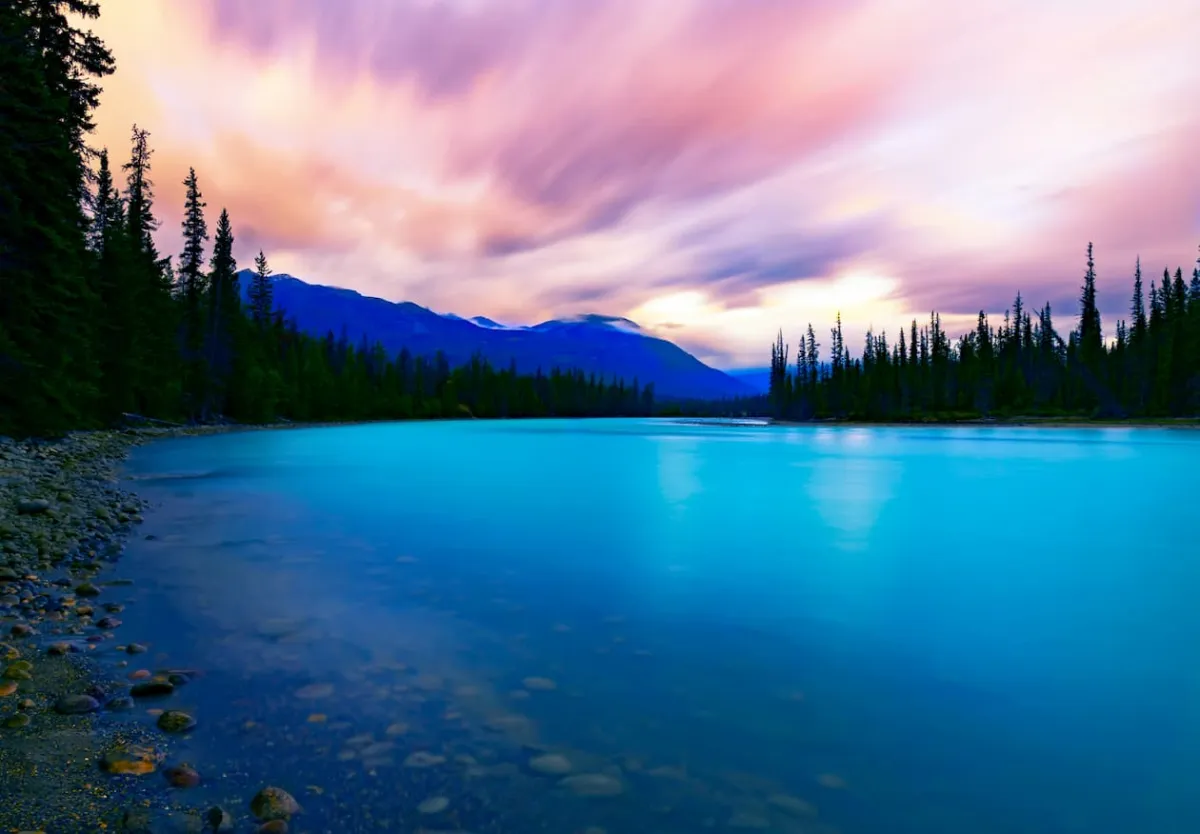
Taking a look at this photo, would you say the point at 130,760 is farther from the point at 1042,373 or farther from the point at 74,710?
the point at 1042,373

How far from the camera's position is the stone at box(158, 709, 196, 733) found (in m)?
5.76

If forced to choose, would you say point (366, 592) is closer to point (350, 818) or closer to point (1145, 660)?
point (350, 818)

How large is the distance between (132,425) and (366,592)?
178 feet

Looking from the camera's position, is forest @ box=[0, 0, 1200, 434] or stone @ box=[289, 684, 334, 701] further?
forest @ box=[0, 0, 1200, 434]

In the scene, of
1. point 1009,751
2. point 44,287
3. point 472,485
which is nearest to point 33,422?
point 44,287

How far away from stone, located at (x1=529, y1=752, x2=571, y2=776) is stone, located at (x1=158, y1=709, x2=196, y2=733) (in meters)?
3.04

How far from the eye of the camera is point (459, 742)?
231 inches

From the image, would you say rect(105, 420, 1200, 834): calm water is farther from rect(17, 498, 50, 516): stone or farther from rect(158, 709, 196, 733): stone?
rect(17, 498, 50, 516): stone

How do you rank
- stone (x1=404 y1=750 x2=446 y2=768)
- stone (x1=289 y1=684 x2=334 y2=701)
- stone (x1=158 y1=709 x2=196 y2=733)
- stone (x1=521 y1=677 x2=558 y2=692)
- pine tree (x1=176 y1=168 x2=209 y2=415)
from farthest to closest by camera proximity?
pine tree (x1=176 y1=168 x2=209 y2=415) < stone (x1=521 y1=677 x2=558 y2=692) < stone (x1=289 y1=684 x2=334 y2=701) < stone (x1=158 y1=709 x2=196 y2=733) < stone (x1=404 y1=750 x2=446 y2=768)

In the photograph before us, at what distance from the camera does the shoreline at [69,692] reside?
4441 mm

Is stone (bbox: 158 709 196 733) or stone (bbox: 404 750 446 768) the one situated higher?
stone (bbox: 158 709 196 733)

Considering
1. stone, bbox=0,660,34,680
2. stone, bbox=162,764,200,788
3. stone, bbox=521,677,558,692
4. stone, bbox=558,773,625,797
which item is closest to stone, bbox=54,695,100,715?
stone, bbox=0,660,34,680

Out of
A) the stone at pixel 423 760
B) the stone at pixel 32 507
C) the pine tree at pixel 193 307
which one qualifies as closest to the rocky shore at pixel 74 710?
the stone at pixel 32 507

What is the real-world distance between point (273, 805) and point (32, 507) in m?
14.2
